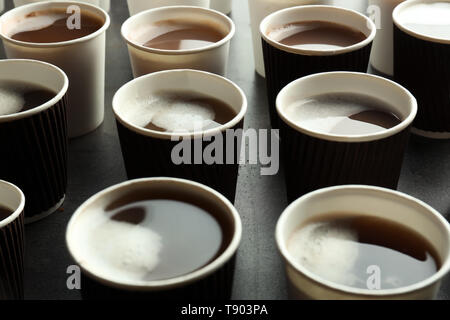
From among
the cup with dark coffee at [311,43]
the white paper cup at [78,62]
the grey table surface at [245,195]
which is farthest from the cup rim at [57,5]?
the cup with dark coffee at [311,43]

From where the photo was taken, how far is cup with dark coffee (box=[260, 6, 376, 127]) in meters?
1.03

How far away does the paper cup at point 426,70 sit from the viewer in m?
1.06

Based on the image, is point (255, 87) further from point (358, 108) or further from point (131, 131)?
point (131, 131)

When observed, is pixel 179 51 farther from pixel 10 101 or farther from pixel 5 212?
pixel 5 212

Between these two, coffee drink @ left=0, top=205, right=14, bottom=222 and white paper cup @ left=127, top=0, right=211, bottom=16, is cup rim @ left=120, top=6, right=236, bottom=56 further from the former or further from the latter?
coffee drink @ left=0, top=205, right=14, bottom=222

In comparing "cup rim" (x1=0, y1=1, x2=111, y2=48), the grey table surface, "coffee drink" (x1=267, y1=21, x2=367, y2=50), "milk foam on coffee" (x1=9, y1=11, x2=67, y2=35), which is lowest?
the grey table surface

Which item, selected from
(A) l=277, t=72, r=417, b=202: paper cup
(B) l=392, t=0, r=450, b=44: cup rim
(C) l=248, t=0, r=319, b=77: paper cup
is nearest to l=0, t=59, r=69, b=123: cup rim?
(A) l=277, t=72, r=417, b=202: paper cup

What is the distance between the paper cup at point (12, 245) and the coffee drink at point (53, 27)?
429 mm

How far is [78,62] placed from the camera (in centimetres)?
110

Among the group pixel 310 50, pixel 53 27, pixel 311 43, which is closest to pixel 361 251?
pixel 310 50

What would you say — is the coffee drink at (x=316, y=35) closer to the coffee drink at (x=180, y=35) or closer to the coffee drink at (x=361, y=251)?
the coffee drink at (x=180, y=35)

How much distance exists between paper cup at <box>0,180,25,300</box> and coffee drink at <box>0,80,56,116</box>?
177mm
